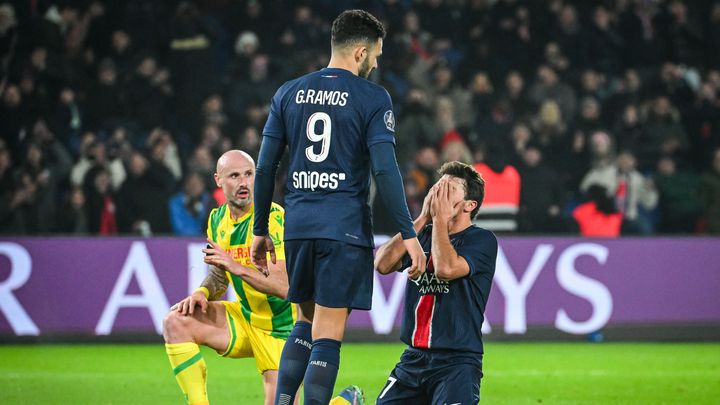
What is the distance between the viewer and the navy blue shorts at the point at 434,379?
565 centimetres

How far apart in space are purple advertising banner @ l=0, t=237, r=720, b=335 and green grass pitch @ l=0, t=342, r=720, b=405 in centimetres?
28

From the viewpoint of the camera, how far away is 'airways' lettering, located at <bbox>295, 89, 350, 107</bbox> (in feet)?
18.5

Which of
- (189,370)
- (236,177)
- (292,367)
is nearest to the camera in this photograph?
(292,367)

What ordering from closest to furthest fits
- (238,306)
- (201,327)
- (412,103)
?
(201,327)
(238,306)
(412,103)

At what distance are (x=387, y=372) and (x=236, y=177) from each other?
3625 millimetres

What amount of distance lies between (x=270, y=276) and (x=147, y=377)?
3.67 metres

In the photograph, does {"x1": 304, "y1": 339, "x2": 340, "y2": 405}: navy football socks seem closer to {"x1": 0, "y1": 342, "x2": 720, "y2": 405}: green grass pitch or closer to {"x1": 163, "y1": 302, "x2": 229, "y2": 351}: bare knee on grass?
{"x1": 163, "y1": 302, "x2": 229, "y2": 351}: bare knee on grass

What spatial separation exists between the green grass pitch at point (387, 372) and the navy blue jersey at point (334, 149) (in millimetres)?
2918

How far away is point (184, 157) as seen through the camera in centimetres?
1505

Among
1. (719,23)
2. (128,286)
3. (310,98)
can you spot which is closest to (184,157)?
(128,286)

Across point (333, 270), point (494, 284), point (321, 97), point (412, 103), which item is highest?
point (321, 97)

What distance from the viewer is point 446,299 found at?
5.88 m

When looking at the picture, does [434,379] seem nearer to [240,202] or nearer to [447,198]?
[447,198]

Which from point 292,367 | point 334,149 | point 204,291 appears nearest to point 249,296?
point 204,291
